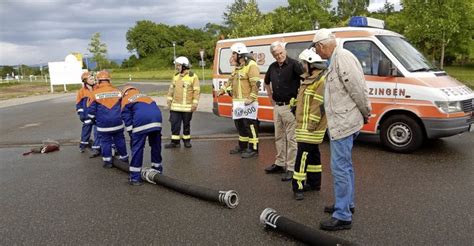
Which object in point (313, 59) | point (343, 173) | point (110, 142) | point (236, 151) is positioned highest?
point (313, 59)

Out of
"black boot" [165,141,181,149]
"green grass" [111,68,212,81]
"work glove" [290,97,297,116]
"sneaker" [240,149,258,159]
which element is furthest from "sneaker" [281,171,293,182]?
"green grass" [111,68,212,81]

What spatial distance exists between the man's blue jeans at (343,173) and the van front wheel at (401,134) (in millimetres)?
3419

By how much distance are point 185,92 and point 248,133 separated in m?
1.70

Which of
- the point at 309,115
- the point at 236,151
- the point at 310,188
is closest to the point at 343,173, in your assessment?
the point at 309,115

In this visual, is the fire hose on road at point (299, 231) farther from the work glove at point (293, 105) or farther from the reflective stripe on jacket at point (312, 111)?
the work glove at point (293, 105)

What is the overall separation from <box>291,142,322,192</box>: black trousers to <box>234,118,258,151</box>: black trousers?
2039 mm

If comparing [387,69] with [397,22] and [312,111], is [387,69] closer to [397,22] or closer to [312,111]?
[312,111]

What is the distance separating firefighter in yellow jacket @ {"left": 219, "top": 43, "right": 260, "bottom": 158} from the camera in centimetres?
671

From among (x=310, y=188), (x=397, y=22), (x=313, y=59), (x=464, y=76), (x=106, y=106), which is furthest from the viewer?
(x=397, y=22)

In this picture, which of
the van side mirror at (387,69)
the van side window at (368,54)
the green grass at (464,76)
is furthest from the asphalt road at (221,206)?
the green grass at (464,76)

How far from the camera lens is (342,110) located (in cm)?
375

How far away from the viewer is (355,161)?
6.52 meters

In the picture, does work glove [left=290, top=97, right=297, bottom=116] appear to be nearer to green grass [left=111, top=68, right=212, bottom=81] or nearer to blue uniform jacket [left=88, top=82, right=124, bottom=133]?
blue uniform jacket [left=88, top=82, right=124, bottom=133]

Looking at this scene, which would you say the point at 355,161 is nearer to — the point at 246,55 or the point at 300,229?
the point at 246,55
